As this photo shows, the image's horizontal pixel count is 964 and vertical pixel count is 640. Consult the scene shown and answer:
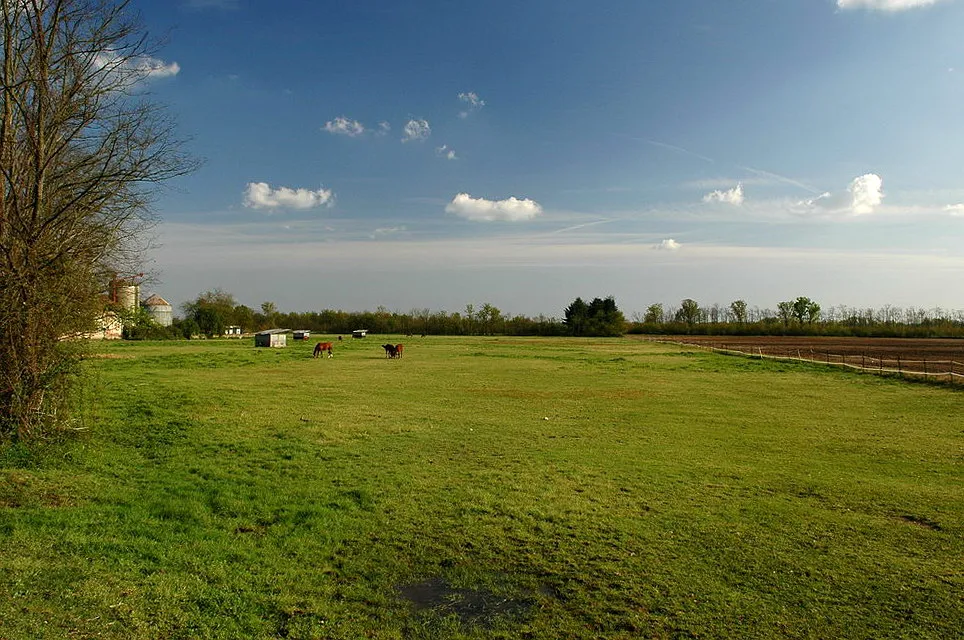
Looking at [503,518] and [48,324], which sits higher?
[48,324]

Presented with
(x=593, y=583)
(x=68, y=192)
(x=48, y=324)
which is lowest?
(x=593, y=583)

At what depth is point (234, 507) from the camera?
24.2ft

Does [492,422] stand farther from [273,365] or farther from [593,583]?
[273,365]

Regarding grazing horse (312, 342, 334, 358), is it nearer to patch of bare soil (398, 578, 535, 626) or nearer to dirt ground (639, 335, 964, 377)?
dirt ground (639, 335, 964, 377)

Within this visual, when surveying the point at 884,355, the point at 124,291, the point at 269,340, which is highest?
the point at 124,291

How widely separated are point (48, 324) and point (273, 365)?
22032mm

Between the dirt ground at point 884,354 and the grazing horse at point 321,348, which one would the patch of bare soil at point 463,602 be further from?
the grazing horse at point 321,348

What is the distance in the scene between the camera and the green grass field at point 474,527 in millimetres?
4797

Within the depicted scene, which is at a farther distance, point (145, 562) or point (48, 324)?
point (48, 324)

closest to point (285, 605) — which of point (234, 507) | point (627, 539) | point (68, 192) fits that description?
point (234, 507)

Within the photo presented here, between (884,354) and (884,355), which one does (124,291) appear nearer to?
(884,355)

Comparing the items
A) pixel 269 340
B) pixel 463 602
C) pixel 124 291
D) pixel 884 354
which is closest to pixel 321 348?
pixel 269 340

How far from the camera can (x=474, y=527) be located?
6.99m

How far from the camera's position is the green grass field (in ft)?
15.7
